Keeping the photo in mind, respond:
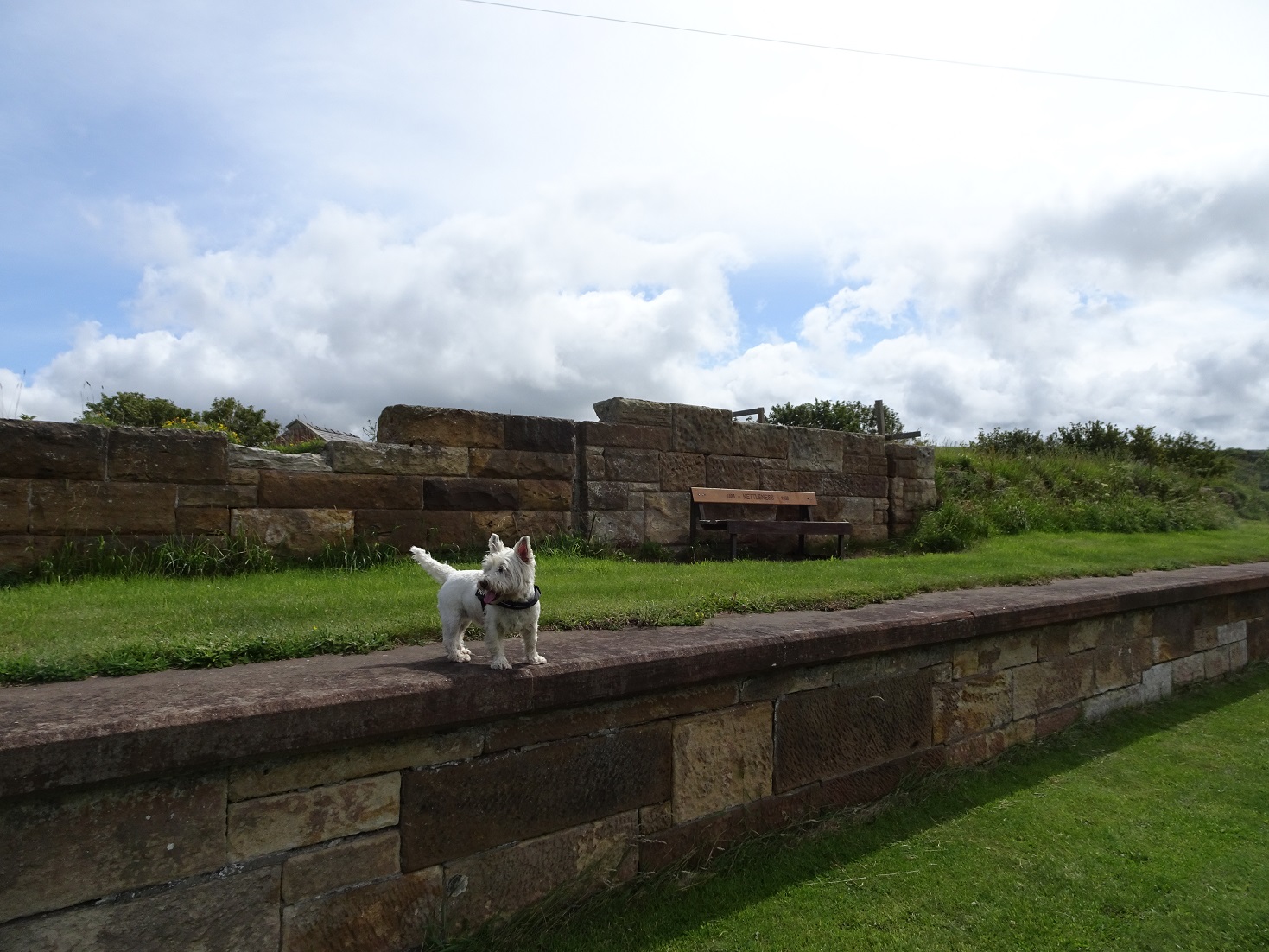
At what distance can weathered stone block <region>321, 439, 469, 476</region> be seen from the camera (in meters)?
6.70

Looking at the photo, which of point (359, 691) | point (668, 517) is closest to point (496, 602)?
point (359, 691)

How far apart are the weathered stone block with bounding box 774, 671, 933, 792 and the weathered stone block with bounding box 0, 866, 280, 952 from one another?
2.16 m

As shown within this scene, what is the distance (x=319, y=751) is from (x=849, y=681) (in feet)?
8.28

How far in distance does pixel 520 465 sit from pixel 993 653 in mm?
4352

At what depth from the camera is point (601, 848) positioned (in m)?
3.14

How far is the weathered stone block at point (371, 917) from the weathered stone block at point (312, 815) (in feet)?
0.63

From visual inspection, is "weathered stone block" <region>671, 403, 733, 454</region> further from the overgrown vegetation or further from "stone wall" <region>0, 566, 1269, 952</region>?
the overgrown vegetation

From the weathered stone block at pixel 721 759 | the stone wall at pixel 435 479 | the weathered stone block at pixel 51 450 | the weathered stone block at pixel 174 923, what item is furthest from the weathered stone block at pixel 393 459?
the weathered stone block at pixel 174 923

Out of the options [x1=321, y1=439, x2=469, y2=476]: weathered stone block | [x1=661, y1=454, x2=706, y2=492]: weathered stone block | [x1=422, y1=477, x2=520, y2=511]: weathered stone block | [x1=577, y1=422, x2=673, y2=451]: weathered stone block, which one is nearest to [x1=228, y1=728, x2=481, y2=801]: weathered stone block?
[x1=321, y1=439, x2=469, y2=476]: weathered stone block

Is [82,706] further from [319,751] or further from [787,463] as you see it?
[787,463]

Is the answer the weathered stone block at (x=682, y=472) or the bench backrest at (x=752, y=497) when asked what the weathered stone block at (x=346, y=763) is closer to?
the weathered stone block at (x=682, y=472)

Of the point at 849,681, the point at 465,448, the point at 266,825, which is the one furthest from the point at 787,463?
the point at 266,825

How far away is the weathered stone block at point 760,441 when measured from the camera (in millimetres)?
9117

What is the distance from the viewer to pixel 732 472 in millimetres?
9047
